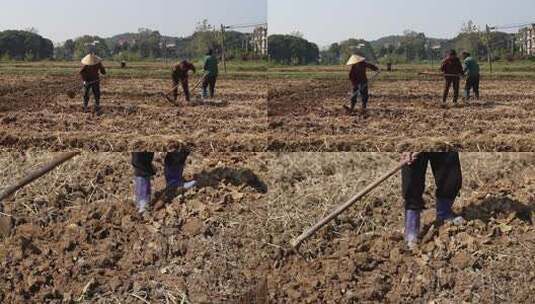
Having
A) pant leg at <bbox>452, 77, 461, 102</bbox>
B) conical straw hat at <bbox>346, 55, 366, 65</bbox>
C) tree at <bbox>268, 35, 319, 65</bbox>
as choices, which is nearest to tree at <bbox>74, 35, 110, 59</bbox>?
tree at <bbox>268, 35, 319, 65</bbox>

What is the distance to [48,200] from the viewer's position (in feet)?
11.1

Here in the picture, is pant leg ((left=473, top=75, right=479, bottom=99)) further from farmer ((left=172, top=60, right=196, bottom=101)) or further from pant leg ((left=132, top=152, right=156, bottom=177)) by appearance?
pant leg ((left=132, top=152, right=156, bottom=177))

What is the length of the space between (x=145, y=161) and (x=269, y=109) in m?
0.72

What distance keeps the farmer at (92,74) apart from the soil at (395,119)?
863mm

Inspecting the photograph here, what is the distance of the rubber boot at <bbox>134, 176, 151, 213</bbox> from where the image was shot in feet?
10.9

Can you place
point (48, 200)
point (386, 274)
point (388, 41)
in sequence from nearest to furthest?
point (388, 41) < point (386, 274) < point (48, 200)

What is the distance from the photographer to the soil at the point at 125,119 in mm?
3137

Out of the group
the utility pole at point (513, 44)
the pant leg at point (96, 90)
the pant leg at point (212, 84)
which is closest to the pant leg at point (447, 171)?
the utility pole at point (513, 44)

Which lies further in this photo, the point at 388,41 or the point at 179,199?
the point at 179,199

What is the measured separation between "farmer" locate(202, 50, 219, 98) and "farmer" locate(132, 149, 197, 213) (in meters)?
0.33

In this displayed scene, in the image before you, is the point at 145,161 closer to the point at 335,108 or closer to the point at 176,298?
the point at 176,298

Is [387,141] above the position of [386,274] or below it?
above

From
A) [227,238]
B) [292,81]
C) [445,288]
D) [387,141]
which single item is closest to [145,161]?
[227,238]

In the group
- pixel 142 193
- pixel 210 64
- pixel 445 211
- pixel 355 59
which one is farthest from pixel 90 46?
pixel 445 211
